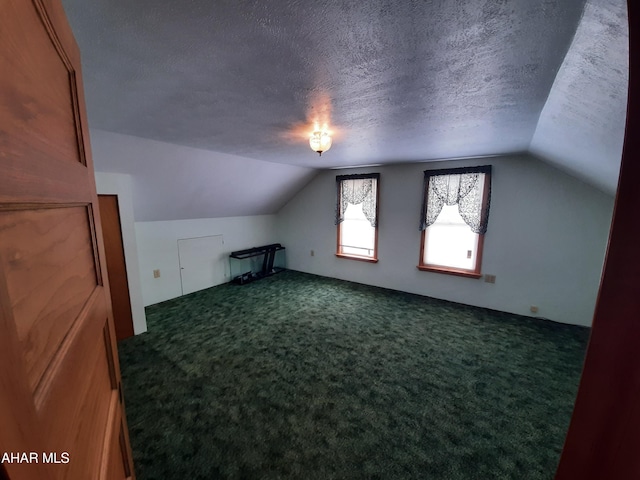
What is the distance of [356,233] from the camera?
4766 mm

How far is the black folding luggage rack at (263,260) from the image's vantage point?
4812 mm

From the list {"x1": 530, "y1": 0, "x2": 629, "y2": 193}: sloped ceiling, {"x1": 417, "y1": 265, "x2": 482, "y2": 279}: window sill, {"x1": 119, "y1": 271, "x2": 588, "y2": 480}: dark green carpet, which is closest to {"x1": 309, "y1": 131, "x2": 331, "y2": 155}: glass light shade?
{"x1": 530, "y1": 0, "x2": 629, "y2": 193}: sloped ceiling

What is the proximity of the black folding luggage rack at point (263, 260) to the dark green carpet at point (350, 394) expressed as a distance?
1398mm

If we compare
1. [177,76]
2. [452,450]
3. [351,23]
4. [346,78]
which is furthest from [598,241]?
[177,76]

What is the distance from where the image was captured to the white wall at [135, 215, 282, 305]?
365 centimetres

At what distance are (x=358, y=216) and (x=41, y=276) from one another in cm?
447

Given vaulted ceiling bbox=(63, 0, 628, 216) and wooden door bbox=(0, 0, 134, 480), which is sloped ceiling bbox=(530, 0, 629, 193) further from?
wooden door bbox=(0, 0, 134, 480)

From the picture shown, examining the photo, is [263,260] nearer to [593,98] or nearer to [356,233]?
[356,233]

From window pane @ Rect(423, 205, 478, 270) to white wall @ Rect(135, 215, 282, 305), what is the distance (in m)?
3.61

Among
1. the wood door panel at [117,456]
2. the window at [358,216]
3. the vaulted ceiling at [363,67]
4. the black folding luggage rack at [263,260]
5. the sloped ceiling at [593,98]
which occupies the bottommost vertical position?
the black folding luggage rack at [263,260]

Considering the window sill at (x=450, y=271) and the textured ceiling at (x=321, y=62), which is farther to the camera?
the window sill at (x=450, y=271)

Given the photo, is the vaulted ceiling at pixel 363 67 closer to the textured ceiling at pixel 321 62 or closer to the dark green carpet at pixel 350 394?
the textured ceiling at pixel 321 62

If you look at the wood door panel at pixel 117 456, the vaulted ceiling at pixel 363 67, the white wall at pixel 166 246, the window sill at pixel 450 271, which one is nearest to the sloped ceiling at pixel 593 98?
the vaulted ceiling at pixel 363 67

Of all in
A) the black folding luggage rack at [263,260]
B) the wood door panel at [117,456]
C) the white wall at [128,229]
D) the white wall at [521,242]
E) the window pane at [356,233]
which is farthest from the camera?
the black folding luggage rack at [263,260]
